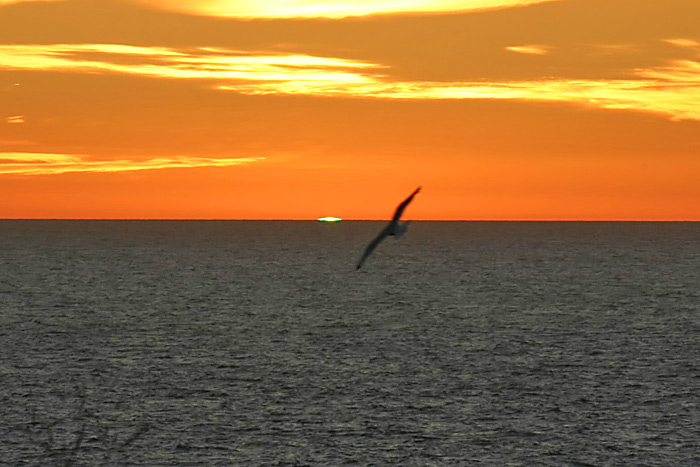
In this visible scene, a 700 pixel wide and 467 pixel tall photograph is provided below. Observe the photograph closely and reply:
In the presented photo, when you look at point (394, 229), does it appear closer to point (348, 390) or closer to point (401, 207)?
point (401, 207)

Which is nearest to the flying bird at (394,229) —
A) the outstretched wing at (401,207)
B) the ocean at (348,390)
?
the outstretched wing at (401,207)

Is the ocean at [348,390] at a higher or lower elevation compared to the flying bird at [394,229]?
lower

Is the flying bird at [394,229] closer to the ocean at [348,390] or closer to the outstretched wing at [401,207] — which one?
the outstretched wing at [401,207]

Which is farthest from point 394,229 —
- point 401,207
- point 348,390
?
point 348,390

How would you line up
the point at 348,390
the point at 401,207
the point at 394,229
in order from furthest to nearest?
the point at 348,390 → the point at 394,229 → the point at 401,207

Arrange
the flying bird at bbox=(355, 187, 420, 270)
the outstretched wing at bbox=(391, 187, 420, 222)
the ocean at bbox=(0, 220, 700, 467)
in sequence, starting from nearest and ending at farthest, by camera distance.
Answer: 1. the outstretched wing at bbox=(391, 187, 420, 222)
2. the flying bird at bbox=(355, 187, 420, 270)
3. the ocean at bbox=(0, 220, 700, 467)

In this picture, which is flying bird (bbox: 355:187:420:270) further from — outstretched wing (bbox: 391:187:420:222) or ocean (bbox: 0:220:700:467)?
ocean (bbox: 0:220:700:467)

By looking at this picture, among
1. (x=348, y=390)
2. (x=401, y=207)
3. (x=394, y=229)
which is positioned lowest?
(x=348, y=390)

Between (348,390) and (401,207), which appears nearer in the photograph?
(401,207)

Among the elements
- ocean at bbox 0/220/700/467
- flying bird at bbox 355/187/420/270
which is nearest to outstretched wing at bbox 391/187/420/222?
flying bird at bbox 355/187/420/270

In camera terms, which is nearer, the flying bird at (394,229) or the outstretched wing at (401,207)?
the outstretched wing at (401,207)

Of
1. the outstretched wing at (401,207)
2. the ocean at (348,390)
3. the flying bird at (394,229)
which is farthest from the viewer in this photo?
the ocean at (348,390)

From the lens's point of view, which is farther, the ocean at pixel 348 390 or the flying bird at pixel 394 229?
the ocean at pixel 348 390

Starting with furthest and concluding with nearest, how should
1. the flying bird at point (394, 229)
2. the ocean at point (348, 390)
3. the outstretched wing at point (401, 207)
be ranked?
the ocean at point (348, 390)
the flying bird at point (394, 229)
the outstretched wing at point (401, 207)
